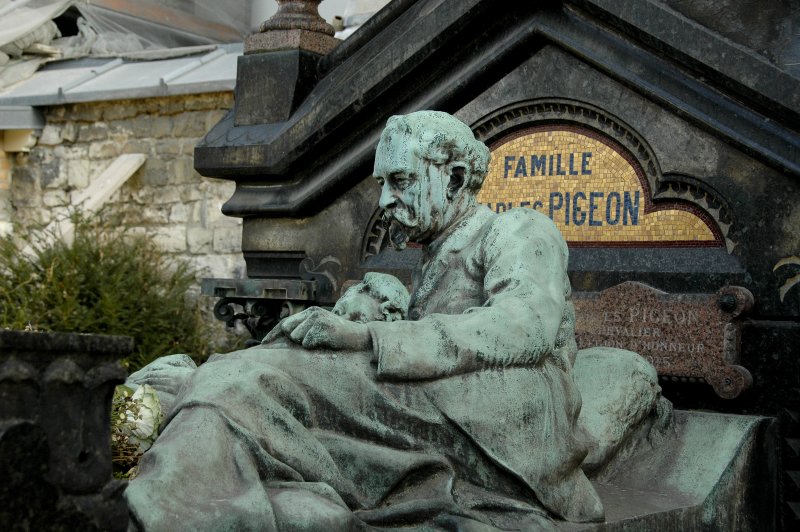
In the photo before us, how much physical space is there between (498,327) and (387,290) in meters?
0.64

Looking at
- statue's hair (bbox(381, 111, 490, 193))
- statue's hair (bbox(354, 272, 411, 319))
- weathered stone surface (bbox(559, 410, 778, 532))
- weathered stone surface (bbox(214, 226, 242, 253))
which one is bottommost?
weathered stone surface (bbox(559, 410, 778, 532))

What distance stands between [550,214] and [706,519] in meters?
2.00

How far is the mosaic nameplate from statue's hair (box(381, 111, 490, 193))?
71.4 inches

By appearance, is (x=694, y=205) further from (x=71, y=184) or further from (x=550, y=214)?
(x=71, y=184)

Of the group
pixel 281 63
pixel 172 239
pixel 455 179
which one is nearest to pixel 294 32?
pixel 281 63

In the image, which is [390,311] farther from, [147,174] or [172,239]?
[147,174]

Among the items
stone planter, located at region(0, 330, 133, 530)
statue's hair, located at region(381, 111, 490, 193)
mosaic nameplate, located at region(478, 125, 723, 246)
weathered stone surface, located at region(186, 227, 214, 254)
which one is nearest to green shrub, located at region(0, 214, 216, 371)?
weathered stone surface, located at region(186, 227, 214, 254)

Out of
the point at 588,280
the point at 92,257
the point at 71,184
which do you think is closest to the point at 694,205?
the point at 588,280

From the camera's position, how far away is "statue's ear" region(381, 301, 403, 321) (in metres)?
4.65

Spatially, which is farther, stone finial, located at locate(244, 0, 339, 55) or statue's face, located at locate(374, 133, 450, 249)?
stone finial, located at locate(244, 0, 339, 55)

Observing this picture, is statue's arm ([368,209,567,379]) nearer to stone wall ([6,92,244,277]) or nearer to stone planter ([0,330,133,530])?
stone planter ([0,330,133,530])

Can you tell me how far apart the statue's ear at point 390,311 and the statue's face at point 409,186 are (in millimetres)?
257

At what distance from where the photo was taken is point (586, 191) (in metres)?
6.41

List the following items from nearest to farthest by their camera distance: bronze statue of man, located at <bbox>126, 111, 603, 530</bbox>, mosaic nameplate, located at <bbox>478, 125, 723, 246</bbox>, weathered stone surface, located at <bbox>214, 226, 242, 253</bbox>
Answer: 1. bronze statue of man, located at <bbox>126, 111, 603, 530</bbox>
2. mosaic nameplate, located at <bbox>478, 125, 723, 246</bbox>
3. weathered stone surface, located at <bbox>214, 226, 242, 253</bbox>
